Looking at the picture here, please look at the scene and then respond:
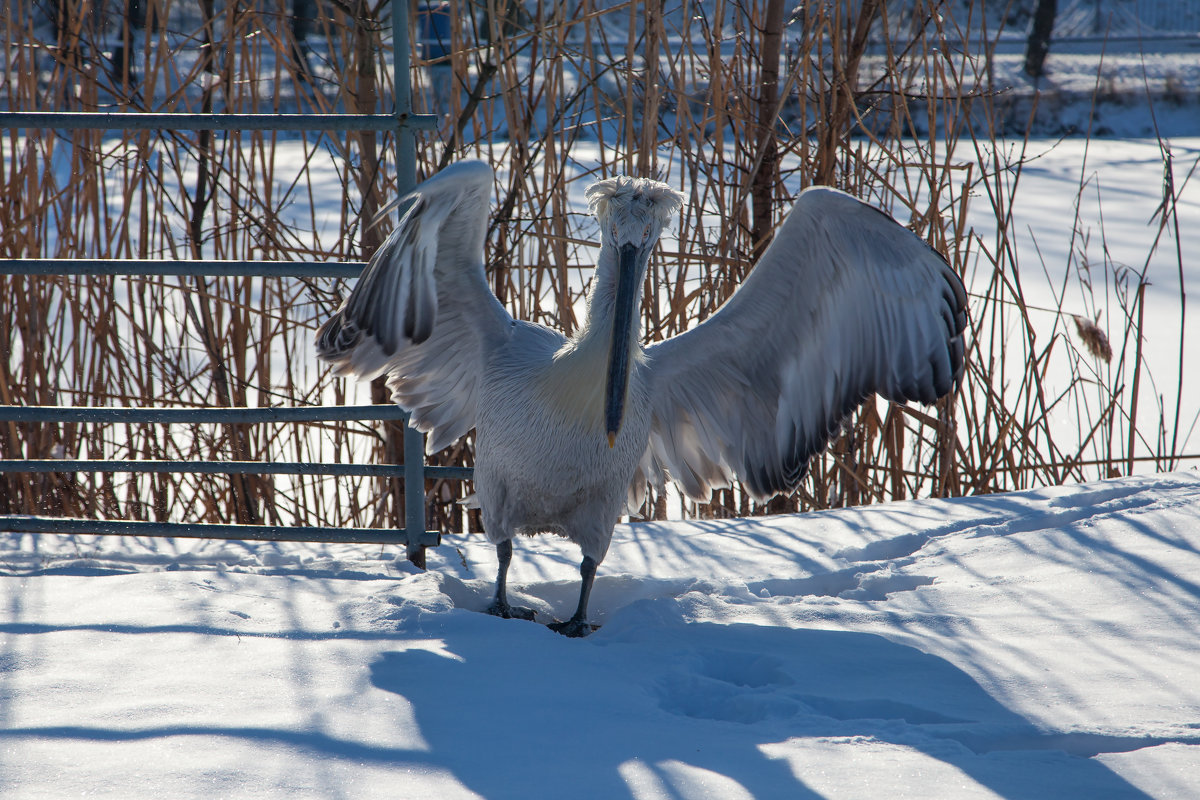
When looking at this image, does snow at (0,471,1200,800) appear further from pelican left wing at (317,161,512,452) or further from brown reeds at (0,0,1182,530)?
brown reeds at (0,0,1182,530)

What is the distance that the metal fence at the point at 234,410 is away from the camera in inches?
108

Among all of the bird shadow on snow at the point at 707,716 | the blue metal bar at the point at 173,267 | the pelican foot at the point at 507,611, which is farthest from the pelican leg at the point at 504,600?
the blue metal bar at the point at 173,267

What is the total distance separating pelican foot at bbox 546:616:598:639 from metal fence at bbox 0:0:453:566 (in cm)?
60

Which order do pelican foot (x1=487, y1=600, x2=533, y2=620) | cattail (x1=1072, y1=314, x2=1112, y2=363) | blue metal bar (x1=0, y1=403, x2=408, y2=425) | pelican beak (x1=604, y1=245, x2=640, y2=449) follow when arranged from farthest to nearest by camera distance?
cattail (x1=1072, y1=314, x2=1112, y2=363)
blue metal bar (x1=0, y1=403, x2=408, y2=425)
pelican foot (x1=487, y1=600, x2=533, y2=620)
pelican beak (x1=604, y1=245, x2=640, y2=449)

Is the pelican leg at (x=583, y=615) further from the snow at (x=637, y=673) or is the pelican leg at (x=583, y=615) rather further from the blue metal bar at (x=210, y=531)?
the blue metal bar at (x=210, y=531)

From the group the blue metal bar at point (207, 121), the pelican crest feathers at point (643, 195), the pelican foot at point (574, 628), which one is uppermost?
the blue metal bar at point (207, 121)

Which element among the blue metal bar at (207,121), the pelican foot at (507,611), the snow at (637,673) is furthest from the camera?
the blue metal bar at (207,121)

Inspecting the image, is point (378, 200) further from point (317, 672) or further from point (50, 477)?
point (317, 672)

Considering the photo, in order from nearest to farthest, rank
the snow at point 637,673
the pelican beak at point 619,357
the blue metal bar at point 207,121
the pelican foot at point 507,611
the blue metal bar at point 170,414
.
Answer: the snow at point 637,673 → the pelican beak at point 619,357 → the pelican foot at point 507,611 → the blue metal bar at point 207,121 → the blue metal bar at point 170,414

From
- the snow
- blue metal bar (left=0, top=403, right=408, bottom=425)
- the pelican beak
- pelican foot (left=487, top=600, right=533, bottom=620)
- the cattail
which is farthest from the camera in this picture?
the cattail

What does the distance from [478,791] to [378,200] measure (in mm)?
2561

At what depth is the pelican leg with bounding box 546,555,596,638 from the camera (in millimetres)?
2520

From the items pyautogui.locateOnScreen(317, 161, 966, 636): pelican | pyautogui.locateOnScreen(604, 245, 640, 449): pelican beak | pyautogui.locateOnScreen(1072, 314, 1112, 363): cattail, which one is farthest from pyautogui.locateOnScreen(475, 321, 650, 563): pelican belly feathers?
pyautogui.locateOnScreen(1072, 314, 1112, 363): cattail

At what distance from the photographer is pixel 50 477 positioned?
4145 mm
